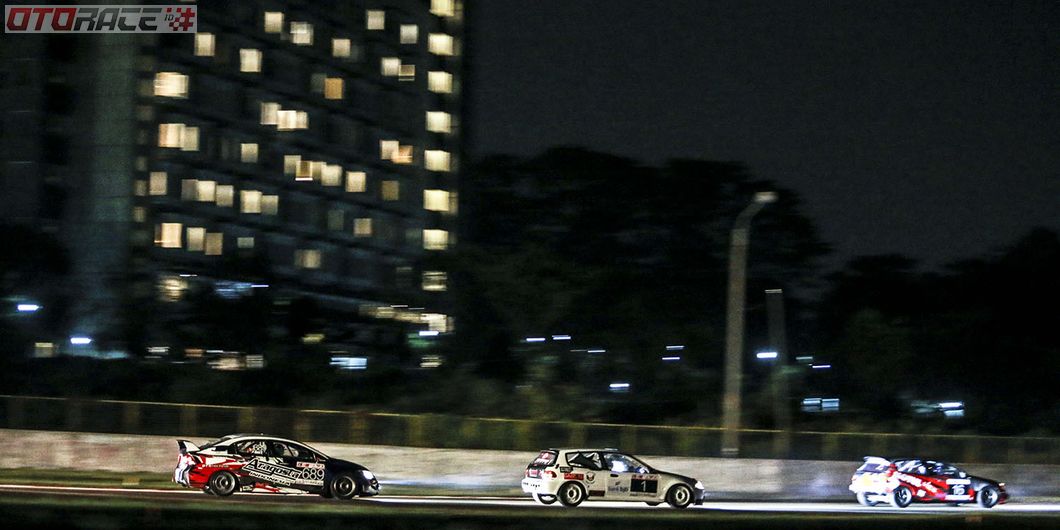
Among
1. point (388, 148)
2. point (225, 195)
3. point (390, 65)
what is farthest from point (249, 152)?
point (390, 65)

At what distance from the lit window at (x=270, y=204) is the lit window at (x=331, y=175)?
4642 millimetres

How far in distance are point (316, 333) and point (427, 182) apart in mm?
25521

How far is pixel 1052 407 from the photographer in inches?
2977

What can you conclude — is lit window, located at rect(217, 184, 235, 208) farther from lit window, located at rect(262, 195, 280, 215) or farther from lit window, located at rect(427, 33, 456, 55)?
lit window, located at rect(427, 33, 456, 55)

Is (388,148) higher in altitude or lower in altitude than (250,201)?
higher

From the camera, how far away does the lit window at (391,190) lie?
109 meters

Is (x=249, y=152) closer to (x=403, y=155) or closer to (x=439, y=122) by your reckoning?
(x=403, y=155)

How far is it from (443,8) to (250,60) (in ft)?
74.7

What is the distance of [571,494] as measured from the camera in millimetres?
29734

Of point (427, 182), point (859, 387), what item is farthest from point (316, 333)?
point (859, 387)

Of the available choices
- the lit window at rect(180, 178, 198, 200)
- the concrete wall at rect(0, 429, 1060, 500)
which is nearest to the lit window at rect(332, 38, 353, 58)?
the lit window at rect(180, 178, 198, 200)

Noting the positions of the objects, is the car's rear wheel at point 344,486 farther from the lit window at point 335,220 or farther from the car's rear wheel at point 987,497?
the lit window at point 335,220

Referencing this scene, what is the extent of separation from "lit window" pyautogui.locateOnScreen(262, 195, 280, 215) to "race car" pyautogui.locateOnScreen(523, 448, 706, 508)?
7254cm

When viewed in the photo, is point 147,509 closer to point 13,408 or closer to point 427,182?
point 13,408
